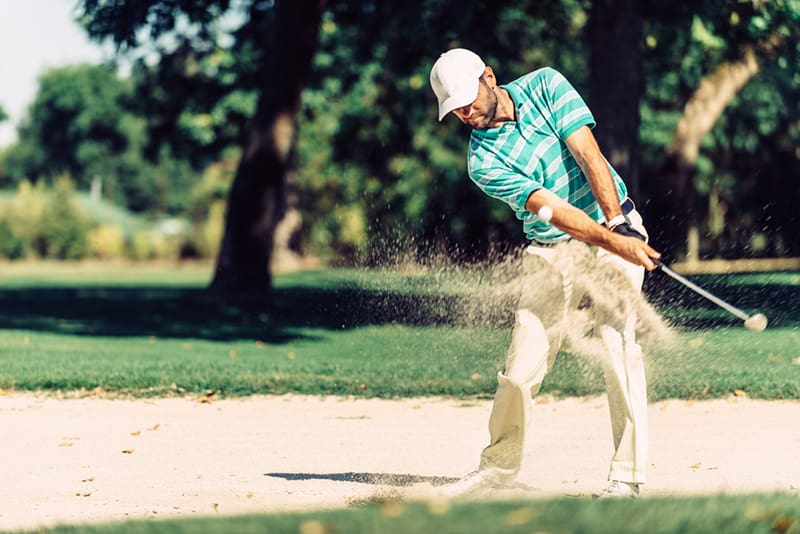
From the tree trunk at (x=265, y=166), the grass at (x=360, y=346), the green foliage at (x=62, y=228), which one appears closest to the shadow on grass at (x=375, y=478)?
the grass at (x=360, y=346)

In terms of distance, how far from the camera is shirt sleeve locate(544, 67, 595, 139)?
221 inches

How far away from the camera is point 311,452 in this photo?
24.8ft

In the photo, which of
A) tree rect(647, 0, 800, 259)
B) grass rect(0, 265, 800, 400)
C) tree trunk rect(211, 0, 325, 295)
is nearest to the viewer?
grass rect(0, 265, 800, 400)

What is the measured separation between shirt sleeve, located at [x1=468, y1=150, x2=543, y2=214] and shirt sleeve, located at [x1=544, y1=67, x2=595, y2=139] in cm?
27

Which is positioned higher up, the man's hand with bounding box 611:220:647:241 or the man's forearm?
the man's forearm

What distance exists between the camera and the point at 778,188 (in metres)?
38.6

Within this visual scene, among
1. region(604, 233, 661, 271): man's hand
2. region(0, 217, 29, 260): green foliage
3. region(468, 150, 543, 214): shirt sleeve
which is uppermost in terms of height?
region(468, 150, 543, 214): shirt sleeve

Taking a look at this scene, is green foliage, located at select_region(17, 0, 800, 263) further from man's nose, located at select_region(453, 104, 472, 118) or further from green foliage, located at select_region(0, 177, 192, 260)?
man's nose, located at select_region(453, 104, 472, 118)

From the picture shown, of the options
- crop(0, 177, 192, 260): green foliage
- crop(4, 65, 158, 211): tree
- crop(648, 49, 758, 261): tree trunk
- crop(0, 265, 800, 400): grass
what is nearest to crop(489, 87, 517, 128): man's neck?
crop(0, 265, 800, 400): grass

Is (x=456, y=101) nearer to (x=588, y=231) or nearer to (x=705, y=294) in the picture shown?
(x=588, y=231)

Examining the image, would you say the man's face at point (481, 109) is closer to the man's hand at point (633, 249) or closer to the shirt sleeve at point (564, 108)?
→ the shirt sleeve at point (564, 108)

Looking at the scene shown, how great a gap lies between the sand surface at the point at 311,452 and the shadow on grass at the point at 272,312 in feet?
11.1

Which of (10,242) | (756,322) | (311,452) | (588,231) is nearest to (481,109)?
(588,231)

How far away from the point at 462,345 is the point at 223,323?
5.86 m
